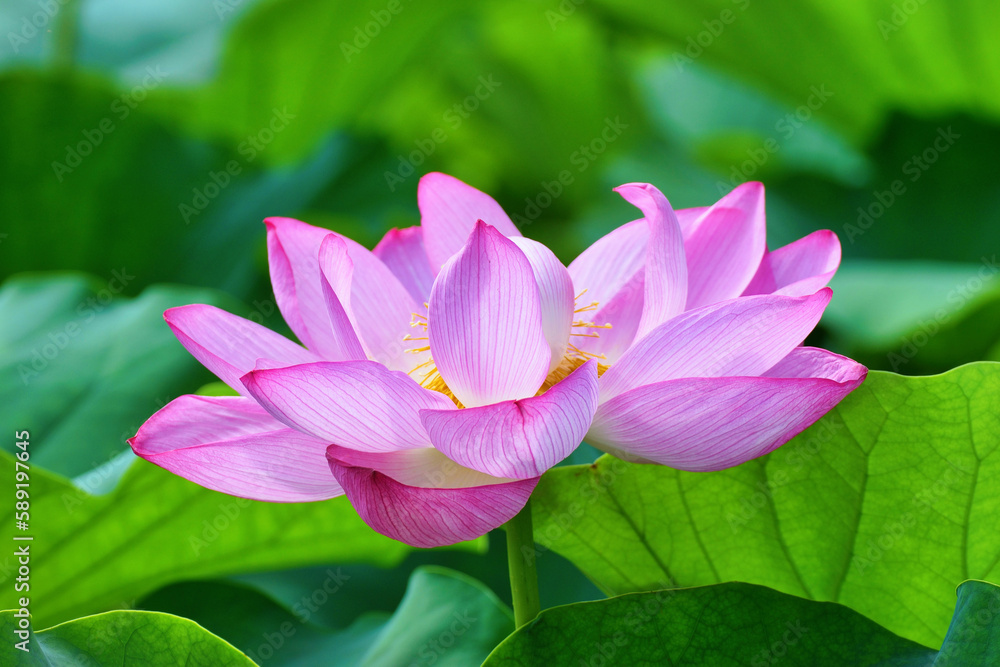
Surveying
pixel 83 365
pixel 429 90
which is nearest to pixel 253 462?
pixel 83 365

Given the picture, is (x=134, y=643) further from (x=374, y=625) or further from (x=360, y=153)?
(x=360, y=153)

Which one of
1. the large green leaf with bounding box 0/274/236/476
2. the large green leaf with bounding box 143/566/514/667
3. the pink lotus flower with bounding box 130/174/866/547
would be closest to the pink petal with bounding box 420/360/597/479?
the pink lotus flower with bounding box 130/174/866/547

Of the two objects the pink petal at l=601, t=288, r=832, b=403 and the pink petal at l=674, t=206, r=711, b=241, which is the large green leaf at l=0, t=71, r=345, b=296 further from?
the pink petal at l=601, t=288, r=832, b=403

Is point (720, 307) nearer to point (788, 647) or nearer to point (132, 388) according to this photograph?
point (788, 647)

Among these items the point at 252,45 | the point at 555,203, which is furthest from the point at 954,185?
the point at 252,45

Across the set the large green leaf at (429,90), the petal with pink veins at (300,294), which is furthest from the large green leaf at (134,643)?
the large green leaf at (429,90)
